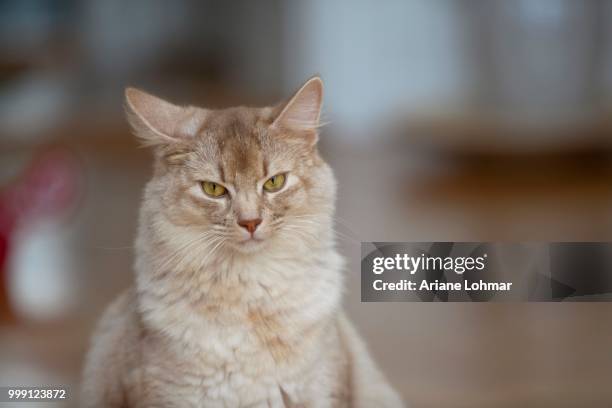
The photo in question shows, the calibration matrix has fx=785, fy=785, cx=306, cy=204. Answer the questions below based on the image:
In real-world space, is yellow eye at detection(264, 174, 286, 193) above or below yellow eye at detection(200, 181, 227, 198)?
above

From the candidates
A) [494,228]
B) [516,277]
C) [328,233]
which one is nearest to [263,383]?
[328,233]

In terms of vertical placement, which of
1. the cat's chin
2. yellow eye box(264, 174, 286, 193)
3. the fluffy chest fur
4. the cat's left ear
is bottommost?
the fluffy chest fur

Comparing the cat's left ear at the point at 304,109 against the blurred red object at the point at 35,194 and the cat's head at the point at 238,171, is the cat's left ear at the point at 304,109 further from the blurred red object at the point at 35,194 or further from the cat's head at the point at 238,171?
the blurred red object at the point at 35,194

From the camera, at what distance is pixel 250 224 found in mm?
1279

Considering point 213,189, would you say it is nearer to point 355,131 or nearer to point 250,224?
point 250,224

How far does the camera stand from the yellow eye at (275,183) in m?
1.33

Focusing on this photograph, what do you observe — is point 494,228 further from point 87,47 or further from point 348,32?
point 87,47

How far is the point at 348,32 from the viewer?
1.70 m

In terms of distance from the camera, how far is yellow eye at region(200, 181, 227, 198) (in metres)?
1.32

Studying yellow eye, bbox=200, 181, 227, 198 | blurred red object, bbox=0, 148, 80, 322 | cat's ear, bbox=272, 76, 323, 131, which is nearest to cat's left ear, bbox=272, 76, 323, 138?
cat's ear, bbox=272, 76, 323, 131

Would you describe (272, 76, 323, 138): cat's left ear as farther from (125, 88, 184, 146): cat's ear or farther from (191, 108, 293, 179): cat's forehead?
(125, 88, 184, 146): cat's ear

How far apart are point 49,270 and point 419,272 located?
842 millimetres

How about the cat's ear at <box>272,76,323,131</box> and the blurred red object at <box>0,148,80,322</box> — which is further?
the blurred red object at <box>0,148,80,322</box>

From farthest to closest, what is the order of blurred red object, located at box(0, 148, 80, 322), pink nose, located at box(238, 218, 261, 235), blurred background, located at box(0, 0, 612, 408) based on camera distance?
blurred red object, located at box(0, 148, 80, 322) < blurred background, located at box(0, 0, 612, 408) < pink nose, located at box(238, 218, 261, 235)
